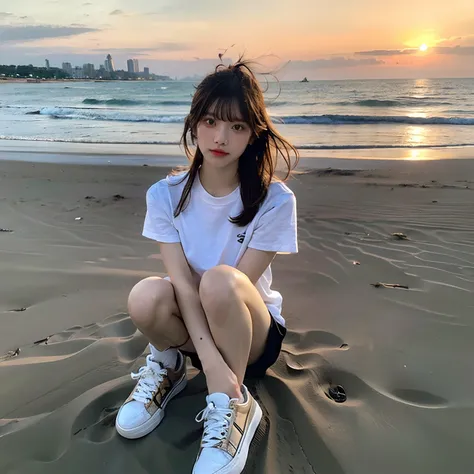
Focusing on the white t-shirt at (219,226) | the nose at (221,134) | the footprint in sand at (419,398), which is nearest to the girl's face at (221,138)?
the nose at (221,134)

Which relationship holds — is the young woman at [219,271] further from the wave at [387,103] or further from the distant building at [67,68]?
the distant building at [67,68]

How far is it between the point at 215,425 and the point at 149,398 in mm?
362

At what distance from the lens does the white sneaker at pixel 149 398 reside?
190 centimetres

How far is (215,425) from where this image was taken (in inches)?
70.3

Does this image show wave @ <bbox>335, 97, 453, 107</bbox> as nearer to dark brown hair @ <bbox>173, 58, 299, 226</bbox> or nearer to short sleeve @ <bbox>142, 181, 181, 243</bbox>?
dark brown hair @ <bbox>173, 58, 299, 226</bbox>

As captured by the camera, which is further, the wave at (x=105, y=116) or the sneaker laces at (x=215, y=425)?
the wave at (x=105, y=116)

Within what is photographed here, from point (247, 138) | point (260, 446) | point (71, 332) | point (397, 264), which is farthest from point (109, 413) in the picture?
point (397, 264)

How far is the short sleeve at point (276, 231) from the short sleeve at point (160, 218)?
0.39 metres

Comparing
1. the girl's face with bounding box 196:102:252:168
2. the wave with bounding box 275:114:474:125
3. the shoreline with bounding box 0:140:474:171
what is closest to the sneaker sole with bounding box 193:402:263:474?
the girl's face with bounding box 196:102:252:168

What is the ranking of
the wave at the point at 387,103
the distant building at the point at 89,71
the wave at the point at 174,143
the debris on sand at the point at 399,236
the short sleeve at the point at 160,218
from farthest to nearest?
the distant building at the point at 89,71, the wave at the point at 387,103, the wave at the point at 174,143, the debris on sand at the point at 399,236, the short sleeve at the point at 160,218

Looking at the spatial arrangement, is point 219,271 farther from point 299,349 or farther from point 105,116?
point 105,116

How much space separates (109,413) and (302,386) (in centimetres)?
91

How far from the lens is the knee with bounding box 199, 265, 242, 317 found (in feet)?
6.00

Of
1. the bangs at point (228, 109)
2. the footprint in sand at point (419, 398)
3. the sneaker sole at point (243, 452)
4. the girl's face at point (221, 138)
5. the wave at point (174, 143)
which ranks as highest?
the bangs at point (228, 109)
